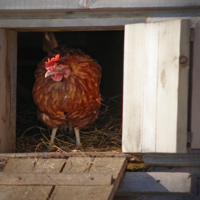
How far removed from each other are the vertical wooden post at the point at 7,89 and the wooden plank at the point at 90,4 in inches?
11.8

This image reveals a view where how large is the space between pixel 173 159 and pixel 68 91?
1.15 meters

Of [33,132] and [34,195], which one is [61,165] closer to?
[34,195]

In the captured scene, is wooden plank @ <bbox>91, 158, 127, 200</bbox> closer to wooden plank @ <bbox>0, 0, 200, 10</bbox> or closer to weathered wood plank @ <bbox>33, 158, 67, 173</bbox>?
weathered wood plank @ <bbox>33, 158, 67, 173</bbox>

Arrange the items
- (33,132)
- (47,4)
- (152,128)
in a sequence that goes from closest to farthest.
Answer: (152,128), (47,4), (33,132)

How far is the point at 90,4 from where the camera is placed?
2525 mm

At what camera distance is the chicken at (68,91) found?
2961 millimetres

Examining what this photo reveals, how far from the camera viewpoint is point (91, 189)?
2.12 meters

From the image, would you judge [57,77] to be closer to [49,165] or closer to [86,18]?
[86,18]

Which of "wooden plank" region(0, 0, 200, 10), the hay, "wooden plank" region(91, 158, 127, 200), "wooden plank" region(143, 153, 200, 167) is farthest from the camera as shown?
the hay

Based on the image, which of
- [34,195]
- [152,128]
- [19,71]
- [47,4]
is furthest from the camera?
[19,71]

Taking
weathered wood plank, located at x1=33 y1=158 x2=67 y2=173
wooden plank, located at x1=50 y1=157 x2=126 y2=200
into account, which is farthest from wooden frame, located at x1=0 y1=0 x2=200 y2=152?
wooden plank, located at x1=50 y1=157 x2=126 y2=200

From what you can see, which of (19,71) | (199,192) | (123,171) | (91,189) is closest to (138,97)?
(123,171)

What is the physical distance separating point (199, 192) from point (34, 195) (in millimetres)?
1390

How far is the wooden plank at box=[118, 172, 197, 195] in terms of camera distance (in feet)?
8.23
